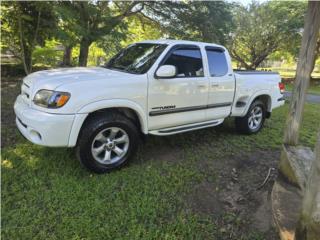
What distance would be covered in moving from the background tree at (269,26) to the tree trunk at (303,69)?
680 inches

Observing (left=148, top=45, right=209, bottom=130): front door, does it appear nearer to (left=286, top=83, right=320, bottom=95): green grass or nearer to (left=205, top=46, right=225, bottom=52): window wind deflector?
(left=205, top=46, right=225, bottom=52): window wind deflector

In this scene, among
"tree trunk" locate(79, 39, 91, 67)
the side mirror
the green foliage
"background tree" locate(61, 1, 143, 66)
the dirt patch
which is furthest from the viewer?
"tree trunk" locate(79, 39, 91, 67)

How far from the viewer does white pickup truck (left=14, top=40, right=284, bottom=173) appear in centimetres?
338

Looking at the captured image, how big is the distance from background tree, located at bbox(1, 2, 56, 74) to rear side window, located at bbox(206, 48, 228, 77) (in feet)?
17.8

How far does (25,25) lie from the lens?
30.2 ft

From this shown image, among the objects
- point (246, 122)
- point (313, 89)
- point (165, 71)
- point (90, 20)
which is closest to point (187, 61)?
A: point (165, 71)

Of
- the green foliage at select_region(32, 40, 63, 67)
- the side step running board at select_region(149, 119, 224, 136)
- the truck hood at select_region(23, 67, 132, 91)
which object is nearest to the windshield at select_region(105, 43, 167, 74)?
the truck hood at select_region(23, 67, 132, 91)

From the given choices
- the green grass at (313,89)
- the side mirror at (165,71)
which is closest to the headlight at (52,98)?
the side mirror at (165,71)

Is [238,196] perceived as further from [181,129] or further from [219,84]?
[219,84]

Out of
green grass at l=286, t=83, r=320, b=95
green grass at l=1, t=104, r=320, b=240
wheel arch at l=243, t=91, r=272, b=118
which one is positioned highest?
wheel arch at l=243, t=91, r=272, b=118

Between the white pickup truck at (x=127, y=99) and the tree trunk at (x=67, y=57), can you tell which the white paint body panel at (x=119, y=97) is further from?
the tree trunk at (x=67, y=57)

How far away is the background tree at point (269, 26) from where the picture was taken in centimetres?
2019

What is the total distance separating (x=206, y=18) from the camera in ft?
35.9

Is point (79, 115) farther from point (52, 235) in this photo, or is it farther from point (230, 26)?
point (230, 26)
